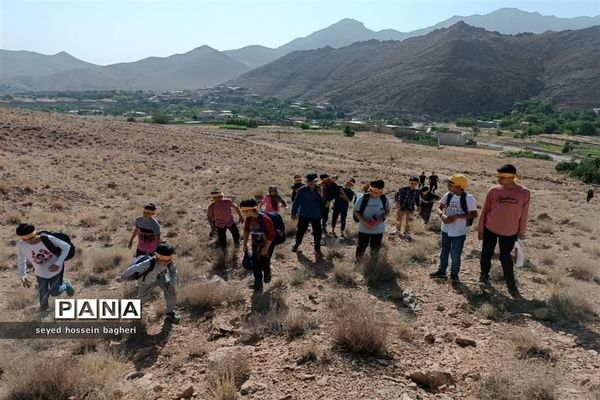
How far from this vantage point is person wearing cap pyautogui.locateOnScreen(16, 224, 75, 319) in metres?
6.07

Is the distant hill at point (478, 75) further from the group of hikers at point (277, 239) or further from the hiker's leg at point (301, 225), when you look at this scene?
the group of hikers at point (277, 239)

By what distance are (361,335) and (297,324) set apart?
3.13 ft

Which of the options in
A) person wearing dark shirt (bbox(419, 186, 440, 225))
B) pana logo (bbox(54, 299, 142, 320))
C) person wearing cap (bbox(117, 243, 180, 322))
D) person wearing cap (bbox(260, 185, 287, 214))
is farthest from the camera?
person wearing dark shirt (bbox(419, 186, 440, 225))

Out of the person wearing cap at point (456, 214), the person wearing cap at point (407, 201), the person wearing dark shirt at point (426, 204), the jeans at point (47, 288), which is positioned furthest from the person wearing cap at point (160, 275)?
the person wearing dark shirt at point (426, 204)

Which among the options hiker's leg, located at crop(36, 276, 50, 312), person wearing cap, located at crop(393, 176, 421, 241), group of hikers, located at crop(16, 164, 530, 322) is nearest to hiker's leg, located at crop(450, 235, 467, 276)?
group of hikers, located at crop(16, 164, 530, 322)

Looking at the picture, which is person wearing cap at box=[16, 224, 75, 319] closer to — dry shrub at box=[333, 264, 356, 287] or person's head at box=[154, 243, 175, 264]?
person's head at box=[154, 243, 175, 264]

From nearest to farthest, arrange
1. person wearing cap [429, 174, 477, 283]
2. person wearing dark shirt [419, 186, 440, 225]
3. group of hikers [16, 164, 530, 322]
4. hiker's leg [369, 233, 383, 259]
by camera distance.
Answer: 1. group of hikers [16, 164, 530, 322]
2. person wearing cap [429, 174, 477, 283]
3. hiker's leg [369, 233, 383, 259]
4. person wearing dark shirt [419, 186, 440, 225]

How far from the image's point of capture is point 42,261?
6.20 m

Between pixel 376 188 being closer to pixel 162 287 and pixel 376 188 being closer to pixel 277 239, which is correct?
pixel 277 239

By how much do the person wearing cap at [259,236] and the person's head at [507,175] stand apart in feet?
11.2

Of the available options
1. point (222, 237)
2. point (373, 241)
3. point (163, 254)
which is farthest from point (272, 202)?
point (163, 254)

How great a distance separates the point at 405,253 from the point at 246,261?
3369 millimetres

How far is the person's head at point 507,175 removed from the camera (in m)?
6.12

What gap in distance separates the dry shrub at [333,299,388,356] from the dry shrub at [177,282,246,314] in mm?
2085
